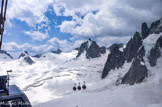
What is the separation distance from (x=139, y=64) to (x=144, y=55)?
41558 millimetres

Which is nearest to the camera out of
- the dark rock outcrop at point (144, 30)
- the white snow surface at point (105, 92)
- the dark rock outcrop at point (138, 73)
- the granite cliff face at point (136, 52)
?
the white snow surface at point (105, 92)

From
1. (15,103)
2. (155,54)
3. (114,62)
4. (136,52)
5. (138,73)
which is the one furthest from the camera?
(114,62)

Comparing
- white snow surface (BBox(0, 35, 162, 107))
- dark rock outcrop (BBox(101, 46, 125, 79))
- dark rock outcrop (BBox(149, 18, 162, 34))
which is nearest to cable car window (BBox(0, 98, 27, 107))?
white snow surface (BBox(0, 35, 162, 107))

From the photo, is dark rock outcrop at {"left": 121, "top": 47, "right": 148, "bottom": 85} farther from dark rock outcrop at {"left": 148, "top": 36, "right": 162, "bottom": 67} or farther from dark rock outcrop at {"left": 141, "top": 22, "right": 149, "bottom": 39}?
dark rock outcrop at {"left": 141, "top": 22, "right": 149, "bottom": 39}

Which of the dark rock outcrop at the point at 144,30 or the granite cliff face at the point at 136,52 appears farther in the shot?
the dark rock outcrop at the point at 144,30

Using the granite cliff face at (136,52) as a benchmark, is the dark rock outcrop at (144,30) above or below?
above

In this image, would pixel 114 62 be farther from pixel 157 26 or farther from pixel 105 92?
pixel 105 92

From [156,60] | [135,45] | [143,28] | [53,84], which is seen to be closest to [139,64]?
[156,60]

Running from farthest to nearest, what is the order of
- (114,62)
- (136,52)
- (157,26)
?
(157,26) → (114,62) → (136,52)

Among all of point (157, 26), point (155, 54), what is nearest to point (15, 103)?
point (155, 54)

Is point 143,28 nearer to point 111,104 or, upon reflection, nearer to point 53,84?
point 53,84

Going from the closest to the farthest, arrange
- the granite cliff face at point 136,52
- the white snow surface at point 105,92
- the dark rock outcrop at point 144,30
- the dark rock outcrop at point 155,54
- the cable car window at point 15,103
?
the cable car window at point 15,103 < the white snow surface at point 105,92 < the dark rock outcrop at point 155,54 < the granite cliff face at point 136,52 < the dark rock outcrop at point 144,30

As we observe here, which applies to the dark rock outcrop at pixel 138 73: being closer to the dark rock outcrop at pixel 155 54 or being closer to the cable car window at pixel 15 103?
the dark rock outcrop at pixel 155 54

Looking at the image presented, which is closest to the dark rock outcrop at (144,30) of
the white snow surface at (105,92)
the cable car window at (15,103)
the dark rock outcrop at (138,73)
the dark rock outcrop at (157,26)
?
the dark rock outcrop at (157,26)
